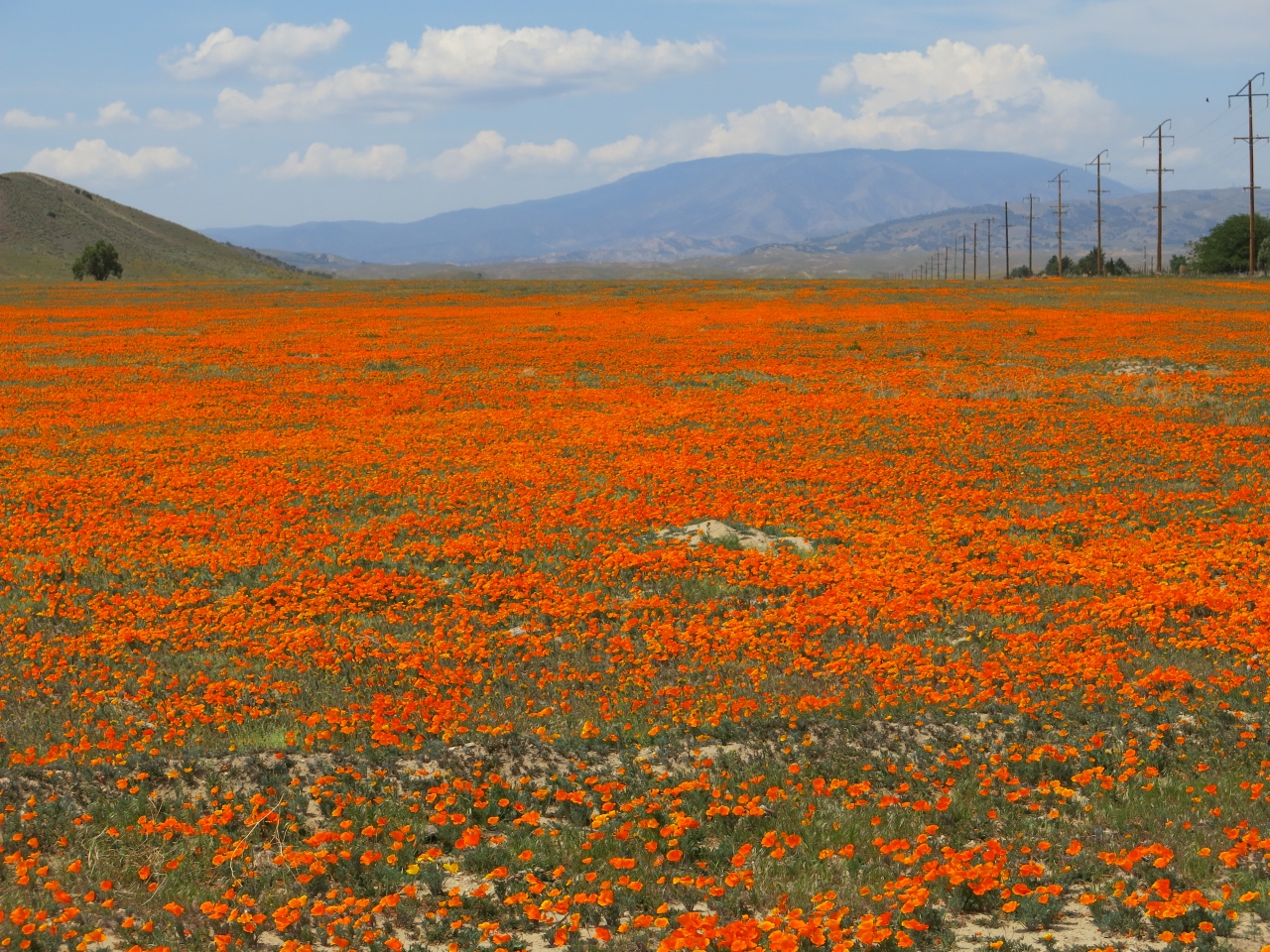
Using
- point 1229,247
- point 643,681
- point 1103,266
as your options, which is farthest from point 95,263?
point 643,681

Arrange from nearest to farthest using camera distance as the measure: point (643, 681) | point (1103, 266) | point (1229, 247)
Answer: point (643, 681)
point (1229, 247)
point (1103, 266)

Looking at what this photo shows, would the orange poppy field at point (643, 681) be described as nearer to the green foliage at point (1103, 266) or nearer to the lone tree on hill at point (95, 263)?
the green foliage at point (1103, 266)

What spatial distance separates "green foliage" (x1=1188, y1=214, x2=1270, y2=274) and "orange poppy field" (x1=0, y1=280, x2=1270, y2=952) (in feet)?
299

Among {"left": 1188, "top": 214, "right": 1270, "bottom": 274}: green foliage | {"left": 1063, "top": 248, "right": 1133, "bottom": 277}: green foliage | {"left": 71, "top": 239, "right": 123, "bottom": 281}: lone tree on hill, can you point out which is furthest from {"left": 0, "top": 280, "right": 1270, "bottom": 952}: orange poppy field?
{"left": 71, "top": 239, "right": 123, "bottom": 281}: lone tree on hill

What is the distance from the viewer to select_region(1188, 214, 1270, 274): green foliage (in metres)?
101

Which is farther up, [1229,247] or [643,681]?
[1229,247]

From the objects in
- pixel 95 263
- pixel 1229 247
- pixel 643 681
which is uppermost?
pixel 95 263

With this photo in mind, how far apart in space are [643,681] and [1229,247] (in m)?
114

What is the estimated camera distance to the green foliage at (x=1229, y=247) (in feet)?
332

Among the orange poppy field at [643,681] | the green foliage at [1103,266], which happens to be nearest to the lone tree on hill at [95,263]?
the orange poppy field at [643,681]

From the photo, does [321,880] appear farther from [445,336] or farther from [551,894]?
[445,336]

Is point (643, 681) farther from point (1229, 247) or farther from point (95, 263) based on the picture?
point (95, 263)

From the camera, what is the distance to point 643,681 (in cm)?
1048

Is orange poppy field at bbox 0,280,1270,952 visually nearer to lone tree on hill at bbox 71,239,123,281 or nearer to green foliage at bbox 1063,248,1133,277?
green foliage at bbox 1063,248,1133,277
